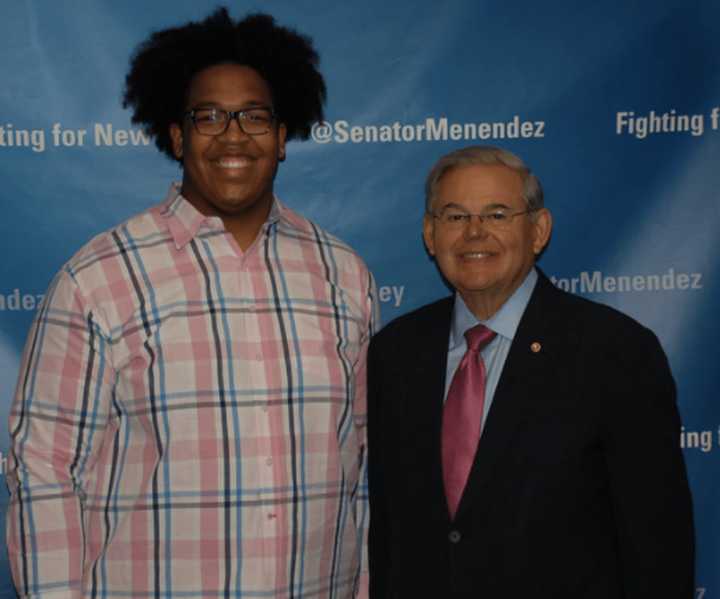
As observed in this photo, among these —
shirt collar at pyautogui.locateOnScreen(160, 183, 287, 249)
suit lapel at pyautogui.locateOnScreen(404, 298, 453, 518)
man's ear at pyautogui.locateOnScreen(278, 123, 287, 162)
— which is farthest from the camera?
man's ear at pyautogui.locateOnScreen(278, 123, 287, 162)

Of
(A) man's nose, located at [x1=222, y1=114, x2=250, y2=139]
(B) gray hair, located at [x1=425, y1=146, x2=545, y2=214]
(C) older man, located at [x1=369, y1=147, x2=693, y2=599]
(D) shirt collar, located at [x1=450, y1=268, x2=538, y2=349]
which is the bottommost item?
(C) older man, located at [x1=369, y1=147, x2=693, y2=599]

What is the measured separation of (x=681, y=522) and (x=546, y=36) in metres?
1.54

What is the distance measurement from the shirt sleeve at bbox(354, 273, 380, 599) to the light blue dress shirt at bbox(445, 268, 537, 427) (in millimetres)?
268

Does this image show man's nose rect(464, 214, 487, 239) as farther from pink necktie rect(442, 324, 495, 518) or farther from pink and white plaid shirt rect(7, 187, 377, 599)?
pink and white plaid shirt rect(7, 187, 377, 599)

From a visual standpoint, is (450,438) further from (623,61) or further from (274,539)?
(623,61)

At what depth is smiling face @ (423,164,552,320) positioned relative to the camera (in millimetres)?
1872

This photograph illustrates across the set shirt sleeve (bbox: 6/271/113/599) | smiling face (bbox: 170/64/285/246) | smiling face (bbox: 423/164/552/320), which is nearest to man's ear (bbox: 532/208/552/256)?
smiling face (bbox: 423/164/552/320)

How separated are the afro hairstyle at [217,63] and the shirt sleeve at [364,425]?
0.52m

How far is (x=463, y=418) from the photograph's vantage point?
6.08ft

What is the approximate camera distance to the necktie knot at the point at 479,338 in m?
1.91

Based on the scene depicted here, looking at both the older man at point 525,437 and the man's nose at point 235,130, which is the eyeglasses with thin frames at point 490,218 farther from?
the man's nose at point 235,130

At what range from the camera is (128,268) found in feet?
6.26

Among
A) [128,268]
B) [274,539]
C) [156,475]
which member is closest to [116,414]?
[156,475]

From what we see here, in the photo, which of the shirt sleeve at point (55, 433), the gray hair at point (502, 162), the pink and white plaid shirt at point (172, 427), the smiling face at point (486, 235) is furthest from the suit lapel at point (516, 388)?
the shirt sleeve at point (55, 433)
